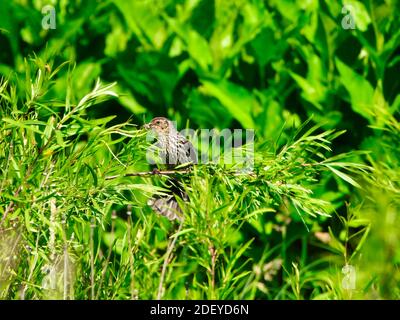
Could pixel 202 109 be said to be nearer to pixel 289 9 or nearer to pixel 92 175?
pixel 289 9

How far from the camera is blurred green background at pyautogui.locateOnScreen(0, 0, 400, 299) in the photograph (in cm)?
408

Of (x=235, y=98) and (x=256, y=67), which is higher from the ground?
(x=256, y=67)

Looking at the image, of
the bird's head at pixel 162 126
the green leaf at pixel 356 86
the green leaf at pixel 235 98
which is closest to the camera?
the bird's head at pixel 162 126

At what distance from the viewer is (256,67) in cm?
445

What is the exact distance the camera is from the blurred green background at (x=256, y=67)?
4.08 metres

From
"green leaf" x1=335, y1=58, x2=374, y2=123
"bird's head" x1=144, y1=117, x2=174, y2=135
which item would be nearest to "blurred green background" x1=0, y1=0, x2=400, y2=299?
"green leaf" x1=335, y1=58, x2=374, y2=123

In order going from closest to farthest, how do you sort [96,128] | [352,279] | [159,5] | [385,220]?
[96,128], [352,279], [385,220], [159,5]

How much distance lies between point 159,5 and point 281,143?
1030 millimetres

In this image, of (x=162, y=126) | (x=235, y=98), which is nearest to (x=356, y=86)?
(x=235, y=98)

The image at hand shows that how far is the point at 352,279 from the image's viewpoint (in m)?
2.62

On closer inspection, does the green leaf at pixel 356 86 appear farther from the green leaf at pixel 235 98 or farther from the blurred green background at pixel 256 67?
the green leaf at pixel 235 98

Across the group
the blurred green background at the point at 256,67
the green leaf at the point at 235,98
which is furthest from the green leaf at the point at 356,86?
the green leaf at the point at 235,98

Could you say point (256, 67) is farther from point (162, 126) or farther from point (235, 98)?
point (162, 126)
